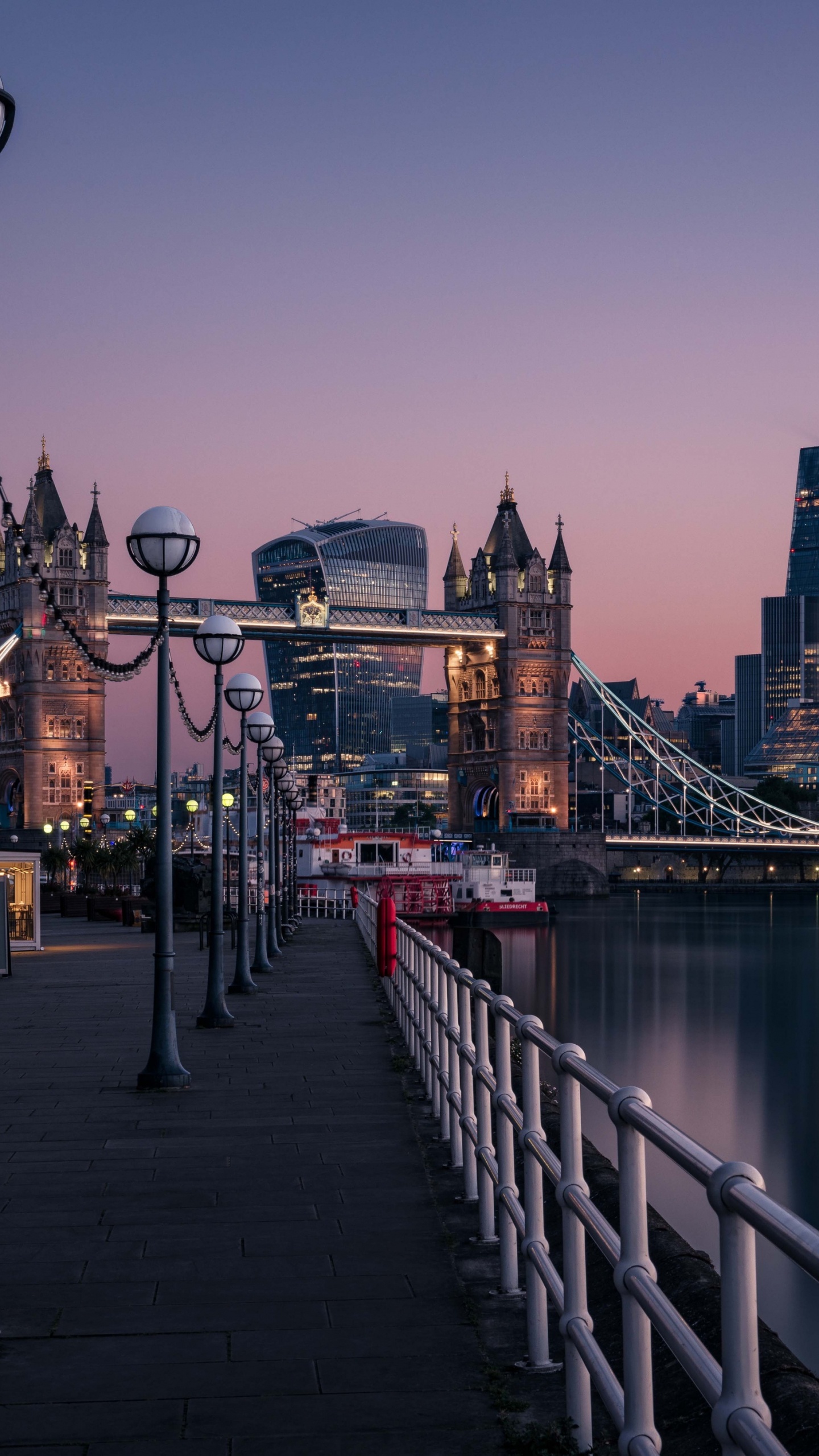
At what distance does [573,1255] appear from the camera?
4.14m

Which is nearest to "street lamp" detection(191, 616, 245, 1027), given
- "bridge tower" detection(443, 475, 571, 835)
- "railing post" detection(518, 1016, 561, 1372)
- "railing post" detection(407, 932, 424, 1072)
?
"railing post" detection(407, 932, 424, 1072)

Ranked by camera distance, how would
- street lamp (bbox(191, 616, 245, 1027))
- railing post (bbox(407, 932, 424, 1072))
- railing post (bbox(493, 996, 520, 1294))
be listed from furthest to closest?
street lamp (bbox(191, 616, 245, 1027)), railing post (bbox(407, 932, 424, 1072)), railing post (bbox(493, 996, 520, 1294))

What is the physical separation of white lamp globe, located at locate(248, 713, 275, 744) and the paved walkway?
9.56m

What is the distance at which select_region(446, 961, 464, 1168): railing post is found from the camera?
7.81 meters

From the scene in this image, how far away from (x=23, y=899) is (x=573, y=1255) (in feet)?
77.8

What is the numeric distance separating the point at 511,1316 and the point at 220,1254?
4.46ft

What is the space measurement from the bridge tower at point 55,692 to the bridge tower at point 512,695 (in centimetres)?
2669

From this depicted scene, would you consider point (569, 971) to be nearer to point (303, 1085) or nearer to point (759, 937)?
point (759, 937)

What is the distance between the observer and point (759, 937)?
71000 millimetres

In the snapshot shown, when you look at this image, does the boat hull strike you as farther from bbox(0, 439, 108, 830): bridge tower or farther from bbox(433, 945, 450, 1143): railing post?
bbox(433, 945, 450, 1143): railing post

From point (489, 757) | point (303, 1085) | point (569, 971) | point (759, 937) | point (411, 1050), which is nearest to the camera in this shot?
point (303, 1085)

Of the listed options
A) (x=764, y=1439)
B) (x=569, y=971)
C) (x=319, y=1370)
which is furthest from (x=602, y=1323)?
(x=569, y=971)

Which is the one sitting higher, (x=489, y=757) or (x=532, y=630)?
(x=532, y=630)

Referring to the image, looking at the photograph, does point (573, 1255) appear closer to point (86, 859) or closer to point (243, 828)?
point (243, 828)
